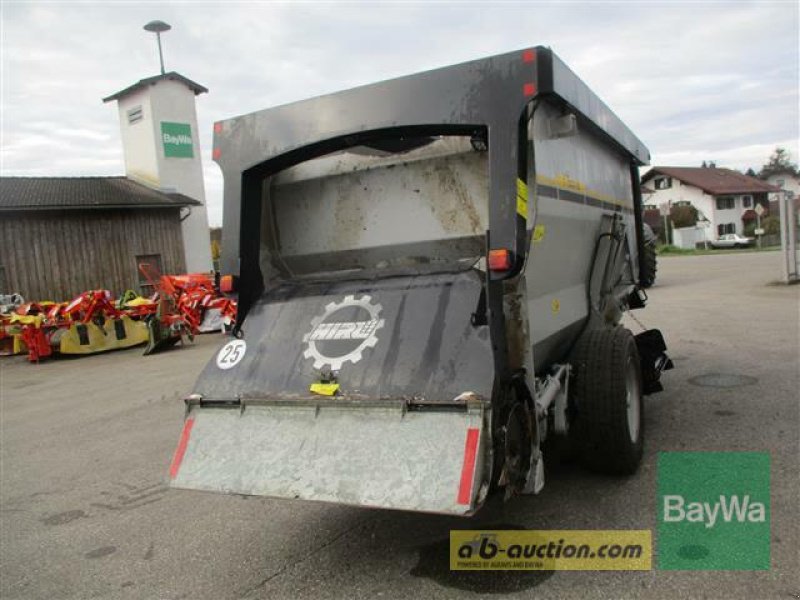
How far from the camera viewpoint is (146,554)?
402 cm

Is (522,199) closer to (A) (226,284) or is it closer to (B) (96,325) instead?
(A) (226,284)

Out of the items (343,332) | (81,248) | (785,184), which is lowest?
(343,332)

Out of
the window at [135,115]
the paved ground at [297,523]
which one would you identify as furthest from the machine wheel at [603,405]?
the window at [135,115]

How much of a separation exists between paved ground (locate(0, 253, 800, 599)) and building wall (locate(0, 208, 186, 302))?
1547 cm

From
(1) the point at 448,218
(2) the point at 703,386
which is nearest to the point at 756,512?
(1) the point at 448,218

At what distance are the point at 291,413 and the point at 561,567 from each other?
5.35 feet

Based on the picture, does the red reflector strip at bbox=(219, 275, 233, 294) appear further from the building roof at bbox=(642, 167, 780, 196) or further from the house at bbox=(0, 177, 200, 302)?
the building roof at bbox=(642, 167, 780, 196)

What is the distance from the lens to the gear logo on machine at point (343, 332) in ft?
12.0

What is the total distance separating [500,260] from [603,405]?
1565 millimetres

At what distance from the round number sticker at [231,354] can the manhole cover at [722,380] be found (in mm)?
5200

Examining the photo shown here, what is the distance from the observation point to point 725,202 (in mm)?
61094

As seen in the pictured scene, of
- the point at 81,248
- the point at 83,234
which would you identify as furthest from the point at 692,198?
the point at 81,248

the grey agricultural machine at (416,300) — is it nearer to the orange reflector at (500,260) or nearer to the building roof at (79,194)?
the orange reflector at (500,260)

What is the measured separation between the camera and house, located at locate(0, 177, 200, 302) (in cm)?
2092
